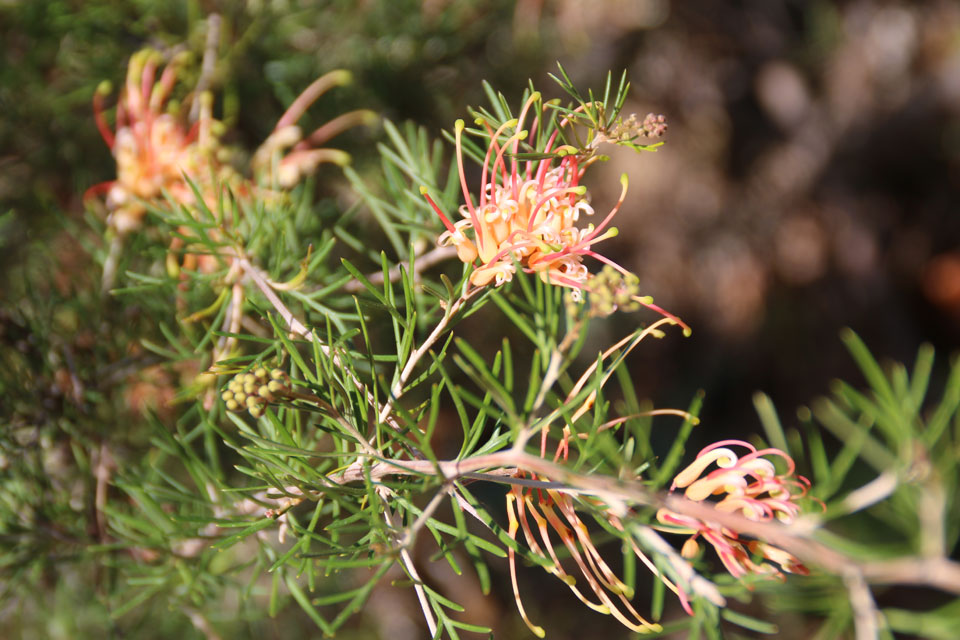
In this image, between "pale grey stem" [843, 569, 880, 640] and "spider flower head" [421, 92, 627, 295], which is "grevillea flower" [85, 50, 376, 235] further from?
"pale grey stem" [843, 569, 880, 640]

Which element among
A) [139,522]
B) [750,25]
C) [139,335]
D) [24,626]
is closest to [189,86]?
[139,335]

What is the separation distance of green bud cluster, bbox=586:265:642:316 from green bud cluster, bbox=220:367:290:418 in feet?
0.40

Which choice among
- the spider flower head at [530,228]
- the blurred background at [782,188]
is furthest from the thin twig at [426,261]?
the blurred background at [782,188]

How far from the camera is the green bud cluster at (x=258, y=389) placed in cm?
25

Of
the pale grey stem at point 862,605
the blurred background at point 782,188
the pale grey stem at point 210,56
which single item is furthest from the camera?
the blurred background at point 782,188

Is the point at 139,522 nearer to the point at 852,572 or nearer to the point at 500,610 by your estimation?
the point at 852,572

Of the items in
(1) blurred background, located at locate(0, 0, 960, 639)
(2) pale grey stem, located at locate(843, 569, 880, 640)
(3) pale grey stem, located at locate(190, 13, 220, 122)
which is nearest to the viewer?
(2) pale grey stem, located at locate(843, 569, 880, 640)

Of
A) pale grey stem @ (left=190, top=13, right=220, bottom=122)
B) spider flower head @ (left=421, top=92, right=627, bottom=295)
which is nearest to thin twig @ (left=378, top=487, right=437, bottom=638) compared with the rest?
spider flower head @ (left=421, top=92, right=627, bottom=295)

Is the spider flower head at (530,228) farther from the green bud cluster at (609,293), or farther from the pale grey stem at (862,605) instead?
the pale grey stem at (862,605)

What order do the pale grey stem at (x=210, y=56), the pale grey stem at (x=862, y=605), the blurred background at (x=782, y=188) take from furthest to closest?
the blurred background at (x=782, y=188)
the pale grey stem at (x=210, y=56)
the pale grey stem at (x=862, y=605)

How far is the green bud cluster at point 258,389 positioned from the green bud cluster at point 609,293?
12cm

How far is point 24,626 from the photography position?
2.04ft

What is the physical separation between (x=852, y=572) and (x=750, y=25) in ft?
5.06

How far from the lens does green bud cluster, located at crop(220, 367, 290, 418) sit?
247 mm
